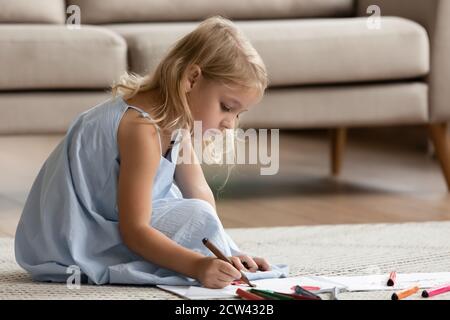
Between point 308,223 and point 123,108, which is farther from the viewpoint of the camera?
point 308,223

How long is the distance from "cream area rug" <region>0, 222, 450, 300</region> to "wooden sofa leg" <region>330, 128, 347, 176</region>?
0.77 metres


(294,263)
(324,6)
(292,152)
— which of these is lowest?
(292,152)

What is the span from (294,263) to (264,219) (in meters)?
0.54

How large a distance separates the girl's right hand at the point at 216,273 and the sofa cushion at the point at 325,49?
0.98m

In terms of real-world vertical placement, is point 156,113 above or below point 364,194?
above

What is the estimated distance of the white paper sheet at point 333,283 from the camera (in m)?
1.52

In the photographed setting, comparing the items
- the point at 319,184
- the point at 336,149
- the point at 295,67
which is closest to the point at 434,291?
the point at 295,67

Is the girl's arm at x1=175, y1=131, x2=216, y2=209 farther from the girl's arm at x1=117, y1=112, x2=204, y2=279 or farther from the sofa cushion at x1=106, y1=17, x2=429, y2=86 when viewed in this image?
the sofa cushion at x1=106, y1=17, x2=429, y2=86

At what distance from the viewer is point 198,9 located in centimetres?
290

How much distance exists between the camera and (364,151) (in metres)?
3.50

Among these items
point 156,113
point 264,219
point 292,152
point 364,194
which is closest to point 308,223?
point 264,219

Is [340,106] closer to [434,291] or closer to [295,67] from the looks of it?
[295,67]
